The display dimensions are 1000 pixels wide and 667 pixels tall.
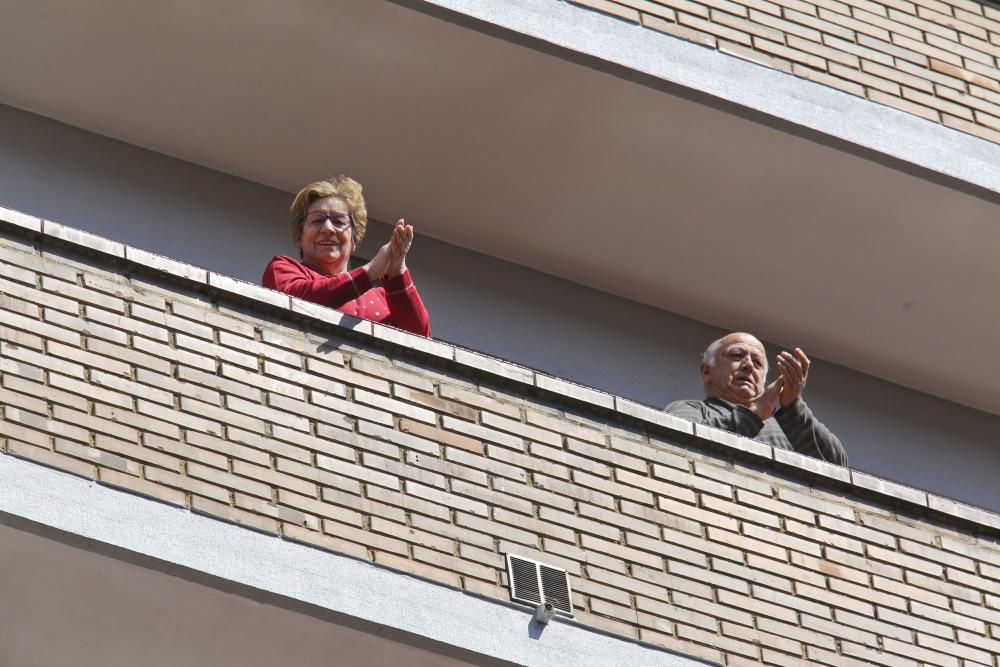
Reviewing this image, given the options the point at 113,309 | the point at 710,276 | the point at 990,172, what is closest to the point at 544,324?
the point at 710,276

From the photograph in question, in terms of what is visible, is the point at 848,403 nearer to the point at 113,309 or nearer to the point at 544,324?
the point at 544,324

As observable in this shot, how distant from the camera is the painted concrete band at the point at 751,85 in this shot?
1124 centimetres

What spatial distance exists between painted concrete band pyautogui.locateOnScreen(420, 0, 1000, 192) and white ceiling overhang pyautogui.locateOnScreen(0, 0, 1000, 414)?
1cm

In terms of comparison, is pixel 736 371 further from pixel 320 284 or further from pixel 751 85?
pixel 320 284

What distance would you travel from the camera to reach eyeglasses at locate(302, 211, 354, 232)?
33.3 ft

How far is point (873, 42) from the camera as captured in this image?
1190cm

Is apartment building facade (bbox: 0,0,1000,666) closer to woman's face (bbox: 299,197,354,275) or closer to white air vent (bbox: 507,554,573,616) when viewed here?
white air vent (bbox: 507,554,573,616)

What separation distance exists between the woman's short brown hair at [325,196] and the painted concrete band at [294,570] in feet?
6.08

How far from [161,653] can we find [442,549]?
96 cm

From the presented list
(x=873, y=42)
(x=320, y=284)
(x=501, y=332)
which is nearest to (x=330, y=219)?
(x=320, y=284)

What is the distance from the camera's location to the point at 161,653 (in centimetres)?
884

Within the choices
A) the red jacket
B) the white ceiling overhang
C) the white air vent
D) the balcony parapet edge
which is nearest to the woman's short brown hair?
the red jacket

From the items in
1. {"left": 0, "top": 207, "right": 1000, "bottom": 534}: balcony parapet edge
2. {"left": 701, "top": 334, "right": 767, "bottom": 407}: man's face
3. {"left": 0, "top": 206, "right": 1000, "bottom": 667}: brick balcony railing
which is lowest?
{"left": 0, "top": 206, "right": 1000, "bottom": 667}: brick balcony railing

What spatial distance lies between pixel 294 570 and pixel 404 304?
4.33 ft
